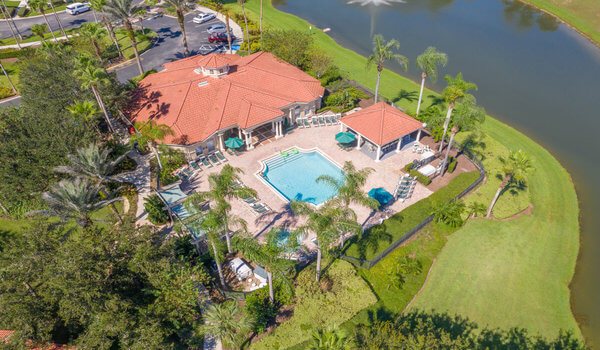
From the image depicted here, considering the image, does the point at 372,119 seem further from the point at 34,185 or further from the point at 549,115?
the point at 34,185

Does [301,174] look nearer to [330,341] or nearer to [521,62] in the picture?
[330,341]

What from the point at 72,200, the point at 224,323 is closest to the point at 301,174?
the point at 224,323

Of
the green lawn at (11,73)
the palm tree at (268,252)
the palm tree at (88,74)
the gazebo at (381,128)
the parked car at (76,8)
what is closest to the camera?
the palm tree at (268,252)

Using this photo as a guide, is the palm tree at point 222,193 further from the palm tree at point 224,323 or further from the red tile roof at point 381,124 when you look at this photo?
the red tile roof at point 381,124

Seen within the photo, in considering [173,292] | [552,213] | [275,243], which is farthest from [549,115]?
[173,292]

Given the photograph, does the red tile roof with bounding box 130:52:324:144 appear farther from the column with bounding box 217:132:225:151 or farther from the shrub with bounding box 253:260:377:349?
the shrub with bounding box 253:260:377:349

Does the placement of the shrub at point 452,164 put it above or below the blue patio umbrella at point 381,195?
below

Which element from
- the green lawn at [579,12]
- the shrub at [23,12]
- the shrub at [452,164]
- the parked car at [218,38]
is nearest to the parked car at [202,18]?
the parked car at [218,38]
